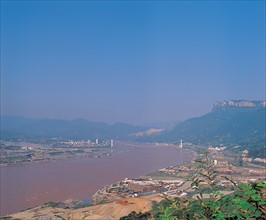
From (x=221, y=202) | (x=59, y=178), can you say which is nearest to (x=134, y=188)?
(x=59, y=178)

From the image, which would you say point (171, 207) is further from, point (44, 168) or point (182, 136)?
point (182, 136)

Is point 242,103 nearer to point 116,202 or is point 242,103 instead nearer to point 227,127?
point 227,127

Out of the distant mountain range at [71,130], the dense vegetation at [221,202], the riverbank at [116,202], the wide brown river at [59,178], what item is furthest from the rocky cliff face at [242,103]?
the dense vegetation at [221,202]

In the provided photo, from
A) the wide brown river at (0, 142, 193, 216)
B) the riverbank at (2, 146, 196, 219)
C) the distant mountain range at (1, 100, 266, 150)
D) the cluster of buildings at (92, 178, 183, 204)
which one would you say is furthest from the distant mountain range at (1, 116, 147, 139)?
the riverbank at (2, 146, 196, 219)

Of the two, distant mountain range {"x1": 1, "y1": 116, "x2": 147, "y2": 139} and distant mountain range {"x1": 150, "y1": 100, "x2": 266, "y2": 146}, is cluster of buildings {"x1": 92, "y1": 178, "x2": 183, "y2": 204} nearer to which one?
distant mountain range {"x1": 150, "y1": 100, "x2": 266, "y2": 146}

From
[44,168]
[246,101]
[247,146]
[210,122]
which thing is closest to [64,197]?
[44,168]

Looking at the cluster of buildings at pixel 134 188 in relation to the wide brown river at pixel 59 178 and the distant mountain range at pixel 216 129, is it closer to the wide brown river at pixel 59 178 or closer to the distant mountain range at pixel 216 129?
the wide brown river at pixel 59 178
